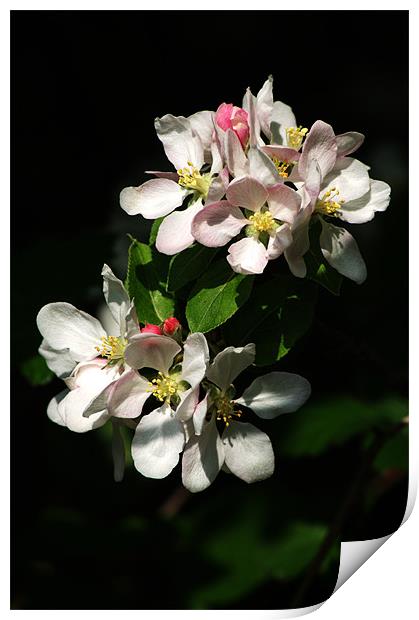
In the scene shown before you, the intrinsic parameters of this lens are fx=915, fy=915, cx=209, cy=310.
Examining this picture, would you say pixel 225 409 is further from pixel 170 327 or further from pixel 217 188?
pixel 217 188

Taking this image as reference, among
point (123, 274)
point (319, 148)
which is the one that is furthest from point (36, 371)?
point (319, 148)

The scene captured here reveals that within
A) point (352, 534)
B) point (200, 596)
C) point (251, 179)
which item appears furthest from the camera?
point (200, 596)

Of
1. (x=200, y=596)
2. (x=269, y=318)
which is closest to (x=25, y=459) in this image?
(x=200, y=596)

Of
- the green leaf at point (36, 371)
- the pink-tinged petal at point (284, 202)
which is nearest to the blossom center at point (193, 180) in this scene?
the pink-tinged petal at point (284, 202)

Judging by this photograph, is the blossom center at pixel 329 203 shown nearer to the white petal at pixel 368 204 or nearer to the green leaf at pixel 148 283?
the white petal at pixel 368 204

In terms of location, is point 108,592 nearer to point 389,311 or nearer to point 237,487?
point 237,487

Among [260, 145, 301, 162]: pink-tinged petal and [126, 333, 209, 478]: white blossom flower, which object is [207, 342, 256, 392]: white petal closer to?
[126, 333, 209, 478]: white blossom flower
